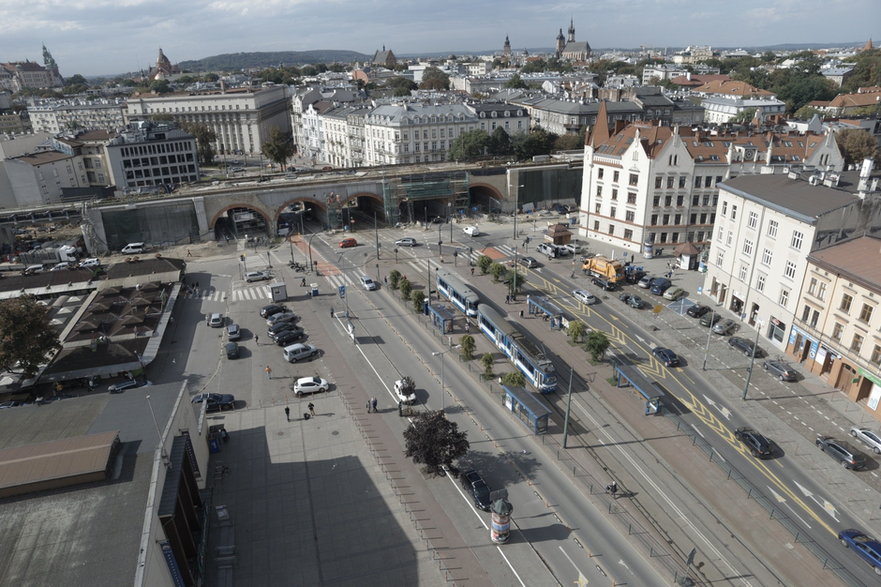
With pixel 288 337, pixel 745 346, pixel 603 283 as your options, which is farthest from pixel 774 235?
pixel 288 337

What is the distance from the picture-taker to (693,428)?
41812mm

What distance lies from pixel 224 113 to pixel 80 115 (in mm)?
56982

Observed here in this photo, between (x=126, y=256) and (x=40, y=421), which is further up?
(x=40, y=421)

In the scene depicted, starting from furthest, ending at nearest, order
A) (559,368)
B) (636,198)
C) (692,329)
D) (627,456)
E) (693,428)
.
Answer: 1. (636,198)
2. (692,329)
3. (559,368)
4. (693,428)
5. (627,456)

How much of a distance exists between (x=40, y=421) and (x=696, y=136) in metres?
79.5

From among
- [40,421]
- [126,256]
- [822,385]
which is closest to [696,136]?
[822,385]

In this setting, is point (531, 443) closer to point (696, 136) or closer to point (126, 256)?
point (696, 136)

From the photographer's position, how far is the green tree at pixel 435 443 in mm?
35312

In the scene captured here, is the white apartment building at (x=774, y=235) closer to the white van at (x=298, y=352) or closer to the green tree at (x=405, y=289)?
the green tree at (x=405, y=289)

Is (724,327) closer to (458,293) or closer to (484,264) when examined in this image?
(458,293)

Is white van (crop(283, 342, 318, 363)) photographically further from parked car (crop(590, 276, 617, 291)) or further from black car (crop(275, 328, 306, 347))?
parked car (crop(590, 276, 617, 291))

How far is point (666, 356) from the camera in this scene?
50.9 meters

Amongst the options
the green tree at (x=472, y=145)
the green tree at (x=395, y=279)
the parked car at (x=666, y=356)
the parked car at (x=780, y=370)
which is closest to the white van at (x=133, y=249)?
the green tree at (x=395, y=279)

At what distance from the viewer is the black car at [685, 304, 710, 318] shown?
195 ft
